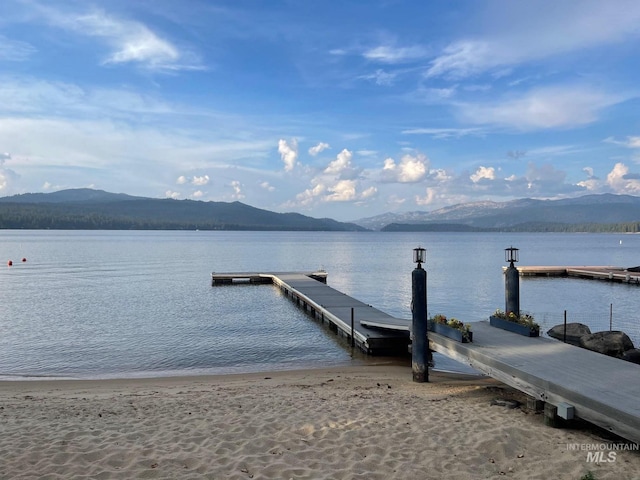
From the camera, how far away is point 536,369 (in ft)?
29.2

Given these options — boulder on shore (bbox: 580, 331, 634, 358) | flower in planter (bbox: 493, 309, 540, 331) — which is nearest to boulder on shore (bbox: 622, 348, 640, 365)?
boulder on shore (bbox: 580, 331, 634, 358)

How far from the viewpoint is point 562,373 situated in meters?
8.62

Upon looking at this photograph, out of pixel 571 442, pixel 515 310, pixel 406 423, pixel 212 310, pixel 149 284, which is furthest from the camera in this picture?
pixel 149 284

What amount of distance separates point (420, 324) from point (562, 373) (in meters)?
3.53

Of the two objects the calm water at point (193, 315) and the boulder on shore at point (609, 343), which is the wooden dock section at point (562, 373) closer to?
the boulder on shore at point (609, 343)

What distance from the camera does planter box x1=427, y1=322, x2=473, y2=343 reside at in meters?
11.2

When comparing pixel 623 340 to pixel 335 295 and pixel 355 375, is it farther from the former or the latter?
pixel 335 295

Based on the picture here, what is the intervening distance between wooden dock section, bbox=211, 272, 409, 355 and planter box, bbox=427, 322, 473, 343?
2934 mm

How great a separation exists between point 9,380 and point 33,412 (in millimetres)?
5461

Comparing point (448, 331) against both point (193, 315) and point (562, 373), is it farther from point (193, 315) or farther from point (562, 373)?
point (193, 315)

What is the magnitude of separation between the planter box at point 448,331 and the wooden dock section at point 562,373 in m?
0.15

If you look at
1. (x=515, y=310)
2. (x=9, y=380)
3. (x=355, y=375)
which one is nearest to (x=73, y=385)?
(x=9, y=380)

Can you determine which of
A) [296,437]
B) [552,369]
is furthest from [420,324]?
[296,437]

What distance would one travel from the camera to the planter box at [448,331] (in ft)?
36.8
